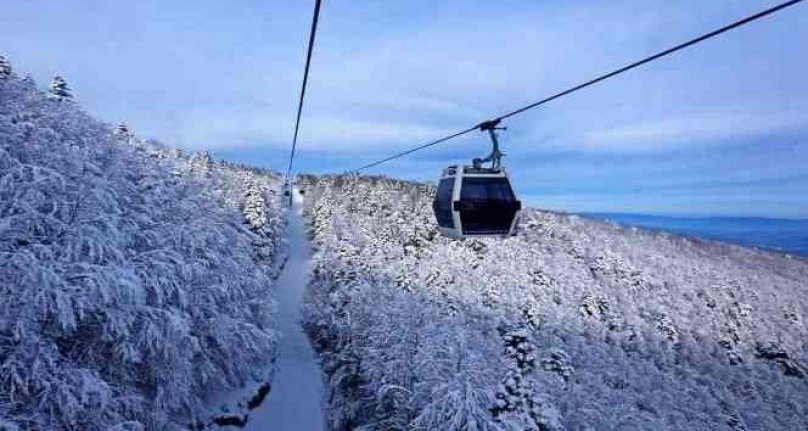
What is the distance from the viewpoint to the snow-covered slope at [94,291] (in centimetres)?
912

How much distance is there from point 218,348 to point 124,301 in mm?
7494

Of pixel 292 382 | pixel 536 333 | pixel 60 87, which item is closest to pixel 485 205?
pixel 292 382

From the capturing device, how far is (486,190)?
1013 centimetres

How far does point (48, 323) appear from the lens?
32.5 ft

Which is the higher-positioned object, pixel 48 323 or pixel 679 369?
pixel 48 323

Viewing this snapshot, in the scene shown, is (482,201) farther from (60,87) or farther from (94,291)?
(60,87)

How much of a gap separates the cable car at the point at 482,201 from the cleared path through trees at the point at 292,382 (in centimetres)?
1464

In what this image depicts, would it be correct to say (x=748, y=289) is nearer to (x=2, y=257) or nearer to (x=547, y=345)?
(x=547, y=345)

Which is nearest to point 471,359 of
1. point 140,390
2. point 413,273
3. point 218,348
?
point 218,348

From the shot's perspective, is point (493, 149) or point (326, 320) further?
point (326, 320)

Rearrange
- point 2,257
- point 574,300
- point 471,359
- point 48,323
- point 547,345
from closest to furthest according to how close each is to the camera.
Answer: point 2,257
point 48,323
point 471,359
point 547,345
point 574,300

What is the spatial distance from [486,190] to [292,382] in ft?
61.2

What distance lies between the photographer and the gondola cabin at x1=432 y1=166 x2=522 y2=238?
1003 cm

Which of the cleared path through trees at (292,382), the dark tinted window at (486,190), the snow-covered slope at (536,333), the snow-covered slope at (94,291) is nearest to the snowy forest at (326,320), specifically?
the snow-covered slope at (94,291)
